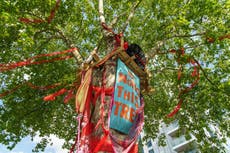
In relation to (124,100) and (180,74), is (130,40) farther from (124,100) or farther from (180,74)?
(124,100)

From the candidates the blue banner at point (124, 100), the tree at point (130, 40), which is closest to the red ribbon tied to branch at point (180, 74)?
the tree at point (130, 40)

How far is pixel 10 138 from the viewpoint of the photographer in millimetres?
9430

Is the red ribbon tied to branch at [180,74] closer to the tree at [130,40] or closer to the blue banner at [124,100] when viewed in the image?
the tree at [130,40]

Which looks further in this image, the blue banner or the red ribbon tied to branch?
the red ribbon tied to branch

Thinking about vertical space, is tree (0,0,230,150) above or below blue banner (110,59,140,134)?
above

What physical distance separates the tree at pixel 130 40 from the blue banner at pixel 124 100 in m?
2.08

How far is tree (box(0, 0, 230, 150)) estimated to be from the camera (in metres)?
6.56

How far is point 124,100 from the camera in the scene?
4.57 meters

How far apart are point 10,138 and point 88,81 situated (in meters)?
7.15

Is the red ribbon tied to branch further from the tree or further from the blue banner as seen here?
the blue banner

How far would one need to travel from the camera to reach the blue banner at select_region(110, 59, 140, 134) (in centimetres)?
415

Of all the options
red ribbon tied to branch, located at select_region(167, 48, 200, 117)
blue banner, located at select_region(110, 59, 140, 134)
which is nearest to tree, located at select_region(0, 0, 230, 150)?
red ribbon tied to branch, located at select_region(167, 48, 200, 117)

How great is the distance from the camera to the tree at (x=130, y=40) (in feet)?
21.5

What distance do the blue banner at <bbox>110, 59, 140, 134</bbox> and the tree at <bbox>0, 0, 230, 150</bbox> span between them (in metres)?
2.08
